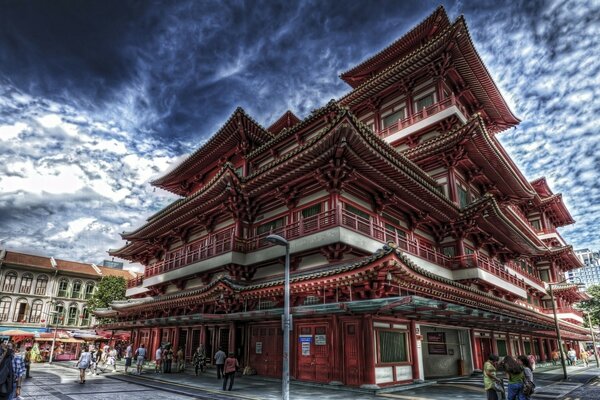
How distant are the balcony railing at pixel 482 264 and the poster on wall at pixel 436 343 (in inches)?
172

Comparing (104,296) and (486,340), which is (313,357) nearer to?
(486,340)

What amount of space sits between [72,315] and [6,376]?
204 feet

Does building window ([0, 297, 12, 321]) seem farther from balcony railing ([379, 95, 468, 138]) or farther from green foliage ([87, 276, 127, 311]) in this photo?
balcony railing ([379, 95, 468, 138])

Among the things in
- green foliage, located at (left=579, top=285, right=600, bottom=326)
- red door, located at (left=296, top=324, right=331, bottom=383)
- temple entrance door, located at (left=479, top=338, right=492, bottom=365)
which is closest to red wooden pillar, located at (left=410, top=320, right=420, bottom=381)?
red door, located at (left=296, top=324, right=331, bottom=383)

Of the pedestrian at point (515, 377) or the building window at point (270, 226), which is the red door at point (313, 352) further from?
the pedestrian at point (515, 377)

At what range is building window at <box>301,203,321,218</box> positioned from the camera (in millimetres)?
18859

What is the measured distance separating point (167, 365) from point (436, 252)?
18341 millimetres

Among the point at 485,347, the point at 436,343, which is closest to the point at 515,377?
the point at 436,343

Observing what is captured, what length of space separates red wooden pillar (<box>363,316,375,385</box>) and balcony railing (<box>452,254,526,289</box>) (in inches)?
405

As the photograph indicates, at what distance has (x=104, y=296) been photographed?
4819cm

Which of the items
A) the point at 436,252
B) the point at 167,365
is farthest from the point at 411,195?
the point at 167,365

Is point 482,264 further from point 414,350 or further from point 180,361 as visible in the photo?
point 180,361

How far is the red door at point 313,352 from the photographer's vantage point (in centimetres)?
1636

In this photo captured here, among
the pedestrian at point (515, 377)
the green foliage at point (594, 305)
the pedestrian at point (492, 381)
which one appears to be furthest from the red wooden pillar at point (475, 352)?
the green foliage at point (594, 305)
